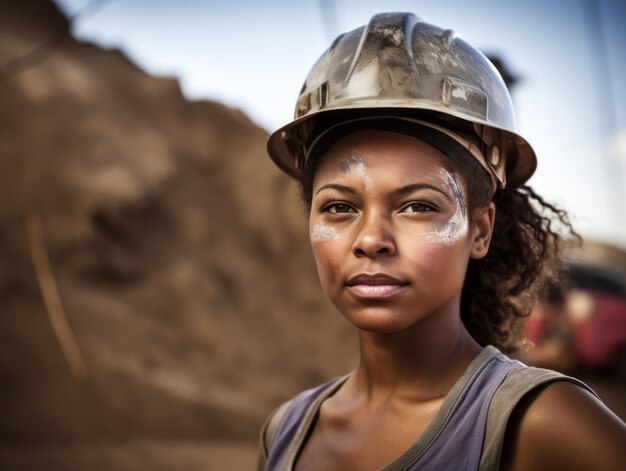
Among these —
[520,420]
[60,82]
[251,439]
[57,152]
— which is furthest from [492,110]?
[60,82]

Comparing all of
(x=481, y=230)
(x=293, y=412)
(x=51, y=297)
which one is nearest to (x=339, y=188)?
(x=481, y=230)

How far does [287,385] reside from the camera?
9.51 m

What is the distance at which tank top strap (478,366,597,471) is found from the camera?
1512 mm

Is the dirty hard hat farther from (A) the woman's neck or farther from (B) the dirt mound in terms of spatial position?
(B) the dirt mound

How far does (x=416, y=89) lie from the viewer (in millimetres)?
1802

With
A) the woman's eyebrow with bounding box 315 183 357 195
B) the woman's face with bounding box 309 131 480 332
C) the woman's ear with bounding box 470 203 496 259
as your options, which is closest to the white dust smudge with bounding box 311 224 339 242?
the woman's face with bounding box 309 131 480 332

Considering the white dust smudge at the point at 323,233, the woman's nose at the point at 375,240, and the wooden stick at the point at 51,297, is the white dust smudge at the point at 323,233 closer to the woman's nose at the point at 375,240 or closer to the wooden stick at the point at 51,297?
the woman's nose at the point at 375,240

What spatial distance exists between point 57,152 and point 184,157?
2279 millimetres

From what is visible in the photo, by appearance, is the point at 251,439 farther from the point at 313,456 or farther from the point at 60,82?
the point at 313,456

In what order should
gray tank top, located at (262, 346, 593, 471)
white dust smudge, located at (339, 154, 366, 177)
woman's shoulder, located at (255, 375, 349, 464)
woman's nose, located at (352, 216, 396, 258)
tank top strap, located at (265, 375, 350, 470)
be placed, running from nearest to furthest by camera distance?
gray tank top, located at (262, 346, 593, 471) < woman's nose, located at (352, 216, 396, 258) < white dust smudge, located at (339, 154, 366, 177) < tank top strap, located at (265, 375, 350, 470) < woman's shoulder, located at (255, 375, 349, 464)

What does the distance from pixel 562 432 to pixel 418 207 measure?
0.64 m

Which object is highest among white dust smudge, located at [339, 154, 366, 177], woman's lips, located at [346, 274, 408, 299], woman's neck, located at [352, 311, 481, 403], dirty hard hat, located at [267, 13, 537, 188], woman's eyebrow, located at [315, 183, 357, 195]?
dirty hard hat, located at [267, 13, 537, 188]

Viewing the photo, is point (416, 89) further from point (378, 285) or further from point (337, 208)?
point (378, 285)

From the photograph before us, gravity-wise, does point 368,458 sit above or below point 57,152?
below
